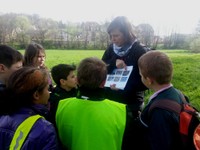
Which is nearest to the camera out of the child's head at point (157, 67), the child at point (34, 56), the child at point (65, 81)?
the child's head at point (157, 67)

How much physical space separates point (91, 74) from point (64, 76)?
4.38 feet

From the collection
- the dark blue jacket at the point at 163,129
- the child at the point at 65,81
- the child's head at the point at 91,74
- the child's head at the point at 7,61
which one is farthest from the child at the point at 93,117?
the child at the point at 65,81

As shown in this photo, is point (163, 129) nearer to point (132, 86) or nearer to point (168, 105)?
point (168, 105)

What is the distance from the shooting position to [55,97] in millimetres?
3506

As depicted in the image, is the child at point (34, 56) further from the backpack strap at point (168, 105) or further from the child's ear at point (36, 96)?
the backpack strap at point (168, 105)

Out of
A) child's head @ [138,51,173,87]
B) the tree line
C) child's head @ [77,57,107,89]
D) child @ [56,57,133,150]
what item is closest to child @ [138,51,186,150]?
child's head @ [138,51,173,87]

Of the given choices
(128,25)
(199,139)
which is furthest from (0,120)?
(128,25)

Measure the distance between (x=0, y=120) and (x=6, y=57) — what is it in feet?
3.18

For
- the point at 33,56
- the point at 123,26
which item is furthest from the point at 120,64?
the point at 33,56

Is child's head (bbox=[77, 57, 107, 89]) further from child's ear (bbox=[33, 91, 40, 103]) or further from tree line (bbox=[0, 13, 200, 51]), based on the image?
tree line (bbox=[0, 13, 200, 51])

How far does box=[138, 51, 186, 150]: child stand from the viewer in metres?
2.39

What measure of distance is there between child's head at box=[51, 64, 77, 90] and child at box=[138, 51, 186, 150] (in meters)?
1.28

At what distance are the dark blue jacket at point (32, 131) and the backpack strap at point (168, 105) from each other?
84cm

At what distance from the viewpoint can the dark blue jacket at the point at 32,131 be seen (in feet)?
6.89
